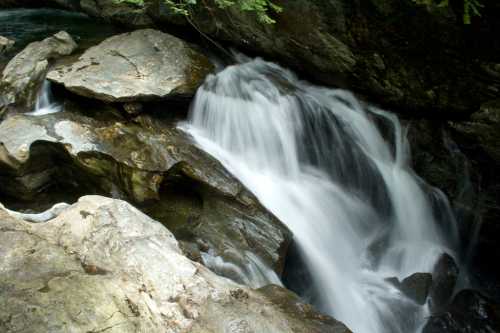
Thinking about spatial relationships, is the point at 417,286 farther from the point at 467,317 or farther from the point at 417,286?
the point at 467,317

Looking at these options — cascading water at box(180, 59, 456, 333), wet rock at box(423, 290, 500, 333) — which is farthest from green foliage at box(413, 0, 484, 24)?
wet rock at box(423, 290, 500, 333)

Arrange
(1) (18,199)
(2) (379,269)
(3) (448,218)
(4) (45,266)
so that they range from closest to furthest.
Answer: (4) (45,266)
(1) (18,199)
(2) (379,269)
(3) (448,218)

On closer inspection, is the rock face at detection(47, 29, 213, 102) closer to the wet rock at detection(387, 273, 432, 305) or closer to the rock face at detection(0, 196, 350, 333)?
the rock face at detection(0, 196, 350, 333)

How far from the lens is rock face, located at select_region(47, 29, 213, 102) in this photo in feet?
20.0

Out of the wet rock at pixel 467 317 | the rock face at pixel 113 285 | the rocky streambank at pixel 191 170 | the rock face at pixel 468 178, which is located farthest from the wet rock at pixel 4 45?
the wet rock at pixel 467 317

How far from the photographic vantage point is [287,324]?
3.38 m

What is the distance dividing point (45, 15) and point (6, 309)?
441 inches

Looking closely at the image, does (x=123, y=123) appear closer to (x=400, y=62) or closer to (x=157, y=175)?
(x=157, y=175)

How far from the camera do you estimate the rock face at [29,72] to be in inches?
259

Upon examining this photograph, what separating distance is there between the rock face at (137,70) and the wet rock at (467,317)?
4.87 m

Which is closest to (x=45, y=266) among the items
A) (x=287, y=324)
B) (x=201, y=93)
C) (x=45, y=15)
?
(x=287, y=324)

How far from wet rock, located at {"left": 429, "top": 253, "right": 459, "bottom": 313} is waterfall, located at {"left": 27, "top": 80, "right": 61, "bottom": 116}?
6.25 meters

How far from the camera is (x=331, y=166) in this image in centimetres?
669

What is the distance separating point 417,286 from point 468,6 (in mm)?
3606
